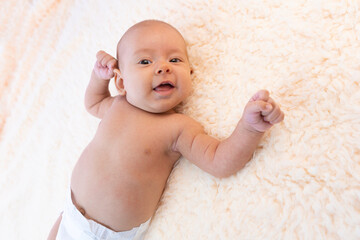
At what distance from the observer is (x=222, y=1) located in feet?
3.34

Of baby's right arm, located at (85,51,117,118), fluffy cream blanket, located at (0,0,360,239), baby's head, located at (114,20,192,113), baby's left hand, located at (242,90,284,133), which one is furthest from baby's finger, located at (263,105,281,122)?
baby's right arm, located at (85,51,117,118)

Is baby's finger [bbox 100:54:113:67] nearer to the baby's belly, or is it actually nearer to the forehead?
the forehead

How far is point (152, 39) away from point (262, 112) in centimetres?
40

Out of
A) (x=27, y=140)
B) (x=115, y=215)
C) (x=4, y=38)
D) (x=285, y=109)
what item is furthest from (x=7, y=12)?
(x=285, y=109)

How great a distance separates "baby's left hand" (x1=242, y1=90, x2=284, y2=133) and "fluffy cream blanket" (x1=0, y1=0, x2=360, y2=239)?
95mm

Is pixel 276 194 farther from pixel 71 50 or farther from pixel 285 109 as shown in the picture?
pixel 71 50

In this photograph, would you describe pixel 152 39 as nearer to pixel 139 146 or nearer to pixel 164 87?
pixel 164 87

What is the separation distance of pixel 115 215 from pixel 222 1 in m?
0.66

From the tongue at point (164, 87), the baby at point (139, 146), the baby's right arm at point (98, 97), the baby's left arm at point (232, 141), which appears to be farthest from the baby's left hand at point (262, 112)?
the baby's right arm at point (98, 97)

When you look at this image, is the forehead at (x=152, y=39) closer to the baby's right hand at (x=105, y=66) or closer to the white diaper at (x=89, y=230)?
the baby's right hand at (x=105, y=66)

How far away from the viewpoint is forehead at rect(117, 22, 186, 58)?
0.95 m

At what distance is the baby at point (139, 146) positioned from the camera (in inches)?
35.9

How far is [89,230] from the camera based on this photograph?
93 centimetres

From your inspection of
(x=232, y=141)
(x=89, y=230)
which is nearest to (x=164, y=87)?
(x=232, y=141)
